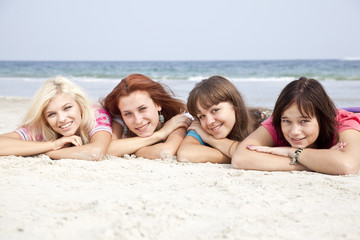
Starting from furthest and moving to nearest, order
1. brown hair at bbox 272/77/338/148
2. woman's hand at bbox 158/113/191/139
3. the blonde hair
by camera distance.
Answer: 1. woman's hand at bbox 158/113/191/139
2. the blonde hair
3. brown hair at bbox 272/77/338/148

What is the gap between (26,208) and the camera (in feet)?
8.12

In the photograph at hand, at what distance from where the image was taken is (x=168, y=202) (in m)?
2.57

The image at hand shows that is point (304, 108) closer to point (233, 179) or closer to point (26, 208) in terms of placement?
point (233, 179)

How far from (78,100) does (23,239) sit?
2.37 m

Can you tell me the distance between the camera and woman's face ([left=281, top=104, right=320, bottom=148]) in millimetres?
3455

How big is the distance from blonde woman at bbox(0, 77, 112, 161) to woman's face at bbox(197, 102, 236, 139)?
1.08 metres

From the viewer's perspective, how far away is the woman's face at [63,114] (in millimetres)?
3990

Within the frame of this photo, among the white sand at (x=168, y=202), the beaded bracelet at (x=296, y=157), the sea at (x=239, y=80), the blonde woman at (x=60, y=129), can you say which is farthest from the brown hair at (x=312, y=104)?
the blonde woman at (x=60, y=129)

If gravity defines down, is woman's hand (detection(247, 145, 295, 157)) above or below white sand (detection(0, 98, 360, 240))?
above

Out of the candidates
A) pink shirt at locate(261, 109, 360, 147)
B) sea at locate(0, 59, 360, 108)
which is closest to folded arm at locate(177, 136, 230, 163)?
pink shirt at locate(261, 109, 360, 147)

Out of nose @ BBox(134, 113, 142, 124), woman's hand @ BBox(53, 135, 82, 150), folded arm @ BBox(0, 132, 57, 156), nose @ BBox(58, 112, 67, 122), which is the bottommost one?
folded arm @ BBox(0, 132, 57, 156)

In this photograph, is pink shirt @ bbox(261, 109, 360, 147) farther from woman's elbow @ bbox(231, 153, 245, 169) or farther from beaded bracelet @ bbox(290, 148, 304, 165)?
woman's elbow @ bbox(231, 153, 245, 169)

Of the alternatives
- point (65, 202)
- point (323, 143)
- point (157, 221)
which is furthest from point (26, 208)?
point (323, 143)

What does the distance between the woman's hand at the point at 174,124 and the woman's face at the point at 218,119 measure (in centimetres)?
40
